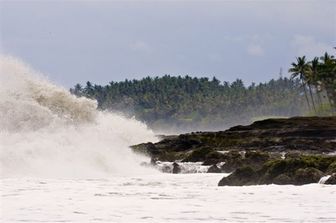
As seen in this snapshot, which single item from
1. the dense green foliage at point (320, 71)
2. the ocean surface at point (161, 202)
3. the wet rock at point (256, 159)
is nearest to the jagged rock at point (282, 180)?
the ocean surface at point (161, 202)

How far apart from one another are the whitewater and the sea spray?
1.7 inches

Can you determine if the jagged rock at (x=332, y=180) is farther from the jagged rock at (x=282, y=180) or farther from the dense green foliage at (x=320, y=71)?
the dense green foliage at (x=320, y=71)

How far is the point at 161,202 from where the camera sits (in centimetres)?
1563

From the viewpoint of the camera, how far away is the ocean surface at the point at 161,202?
13211 mm

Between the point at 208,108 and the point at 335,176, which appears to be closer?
the point at 335,176

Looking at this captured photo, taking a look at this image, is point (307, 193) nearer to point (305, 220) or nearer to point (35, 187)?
point (305, 220)

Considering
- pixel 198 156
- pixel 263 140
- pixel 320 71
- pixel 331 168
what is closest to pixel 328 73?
pixel 320 71

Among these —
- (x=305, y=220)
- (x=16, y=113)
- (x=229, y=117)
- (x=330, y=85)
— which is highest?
(x=229, y=117)

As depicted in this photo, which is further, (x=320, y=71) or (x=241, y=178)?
(x=320, y=71)

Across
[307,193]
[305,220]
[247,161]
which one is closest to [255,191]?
[307,193]

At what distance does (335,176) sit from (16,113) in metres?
16.7

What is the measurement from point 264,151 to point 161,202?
81.2ft

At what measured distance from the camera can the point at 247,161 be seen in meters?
27.8

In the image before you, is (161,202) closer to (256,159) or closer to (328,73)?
(256,159)
